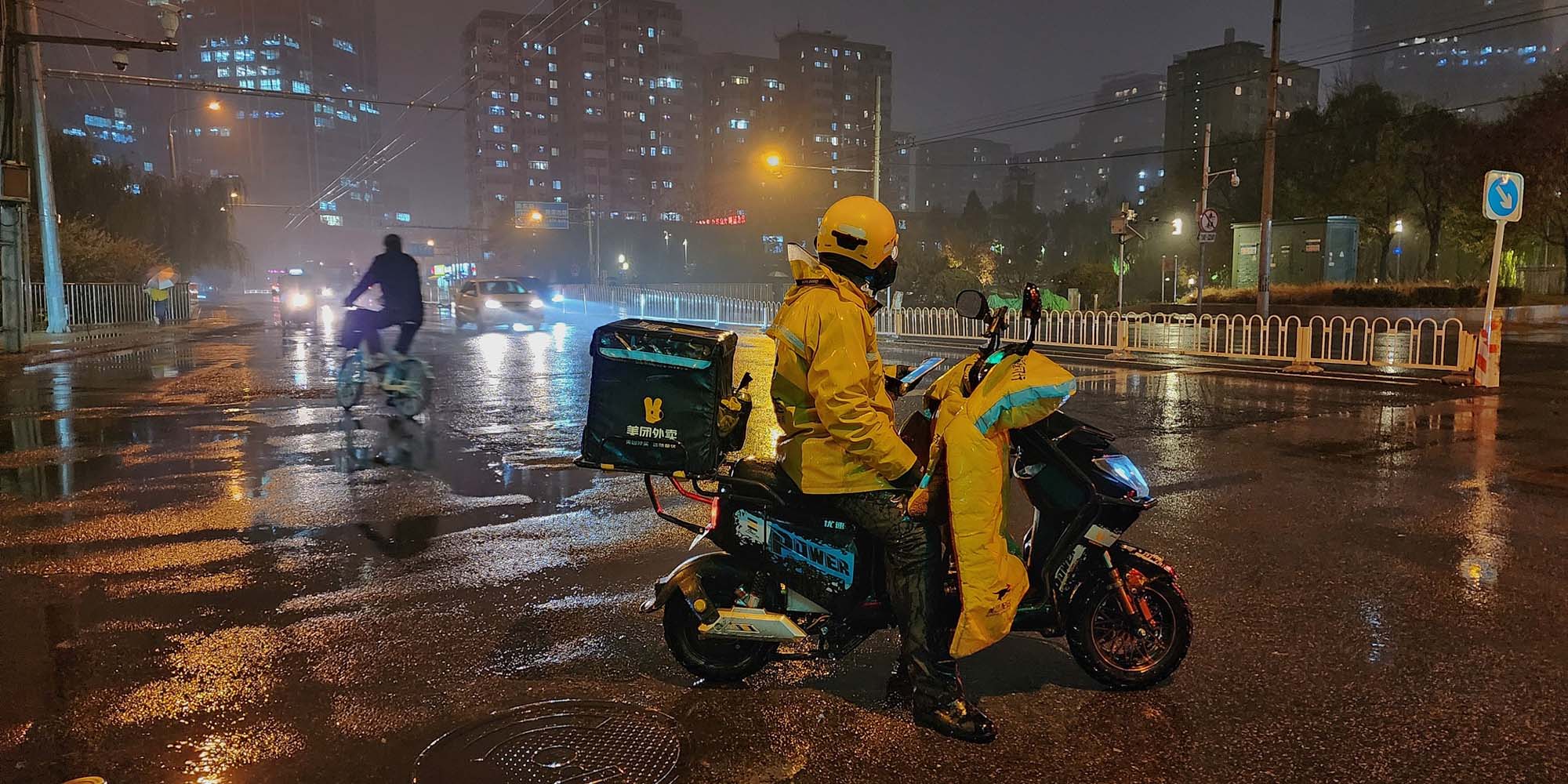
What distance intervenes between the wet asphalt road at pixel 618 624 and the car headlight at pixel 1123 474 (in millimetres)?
868

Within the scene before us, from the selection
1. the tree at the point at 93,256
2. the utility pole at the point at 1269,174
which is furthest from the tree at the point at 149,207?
the utility pole at the point at 1269,174

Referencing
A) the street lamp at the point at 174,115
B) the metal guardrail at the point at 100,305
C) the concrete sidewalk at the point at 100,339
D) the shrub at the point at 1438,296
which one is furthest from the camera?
the street lamp at the point at 174,115

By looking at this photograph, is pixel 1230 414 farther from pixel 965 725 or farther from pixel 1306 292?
pixel 1306 292

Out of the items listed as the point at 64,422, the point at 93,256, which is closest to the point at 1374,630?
the point at 64,422

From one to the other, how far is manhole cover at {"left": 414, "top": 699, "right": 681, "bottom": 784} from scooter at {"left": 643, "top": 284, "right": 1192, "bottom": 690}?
45cm

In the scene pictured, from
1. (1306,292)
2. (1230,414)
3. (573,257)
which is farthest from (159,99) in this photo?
(1230,414)

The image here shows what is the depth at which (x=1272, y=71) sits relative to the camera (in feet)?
79.3

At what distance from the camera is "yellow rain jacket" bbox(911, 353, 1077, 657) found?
337 centimetres

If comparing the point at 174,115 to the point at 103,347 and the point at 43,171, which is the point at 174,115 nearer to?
the point at 43,171

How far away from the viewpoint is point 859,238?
11.3 ft

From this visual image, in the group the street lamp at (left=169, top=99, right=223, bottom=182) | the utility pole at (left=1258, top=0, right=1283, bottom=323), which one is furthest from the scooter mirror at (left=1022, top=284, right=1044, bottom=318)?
the street lamp at (left=169, top=99, right=223, bottom=182)

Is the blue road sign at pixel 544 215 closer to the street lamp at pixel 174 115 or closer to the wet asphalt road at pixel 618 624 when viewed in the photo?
the street lamp at pixel 174 115

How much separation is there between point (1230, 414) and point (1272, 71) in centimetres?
1649

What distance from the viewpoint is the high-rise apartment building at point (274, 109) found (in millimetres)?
135250
